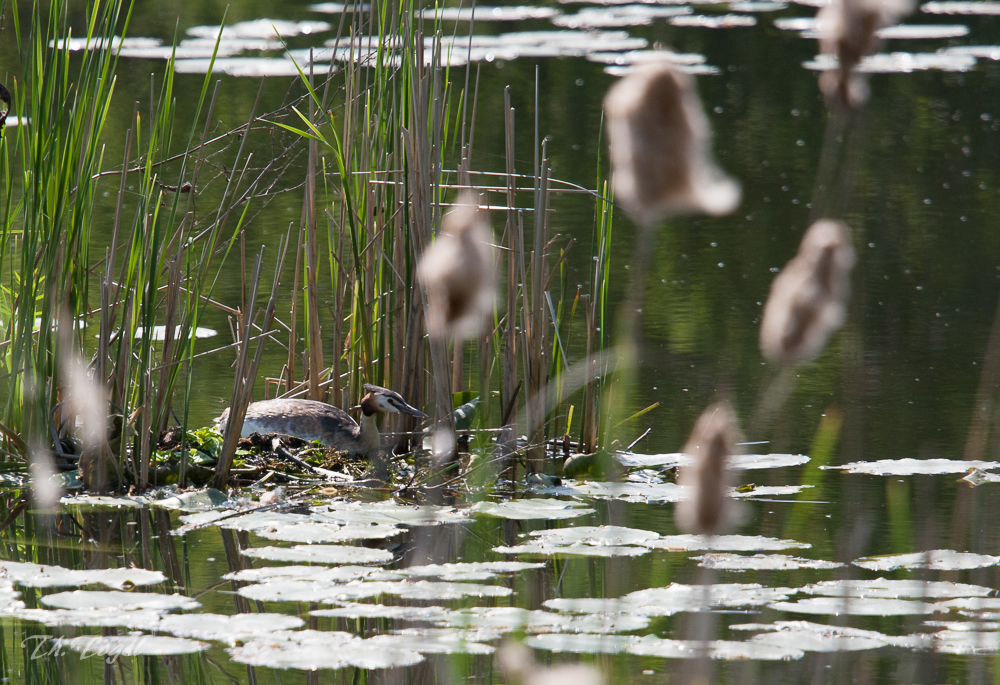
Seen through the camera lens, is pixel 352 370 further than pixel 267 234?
No

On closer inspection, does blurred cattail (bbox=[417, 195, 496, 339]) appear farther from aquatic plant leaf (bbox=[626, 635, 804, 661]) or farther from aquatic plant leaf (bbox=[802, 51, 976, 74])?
aquatic plant leaf (bbox=[802, 51, 976, 74])

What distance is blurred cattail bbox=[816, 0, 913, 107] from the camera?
160cm

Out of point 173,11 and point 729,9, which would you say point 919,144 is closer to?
point 729,9

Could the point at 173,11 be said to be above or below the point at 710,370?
above

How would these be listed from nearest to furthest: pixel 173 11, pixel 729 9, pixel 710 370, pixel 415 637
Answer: pixel 415 637, pixel 710 370, pixel 173 11, pixel 729 9

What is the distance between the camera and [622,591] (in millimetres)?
3355

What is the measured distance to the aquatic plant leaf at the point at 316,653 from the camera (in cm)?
286

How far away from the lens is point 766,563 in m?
3.51

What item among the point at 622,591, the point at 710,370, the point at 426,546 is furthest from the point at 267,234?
the point at 622,591

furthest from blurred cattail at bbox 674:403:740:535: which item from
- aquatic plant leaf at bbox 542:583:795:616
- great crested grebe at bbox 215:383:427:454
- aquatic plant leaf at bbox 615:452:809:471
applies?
great crested grebe at bbox 215:383:427:454

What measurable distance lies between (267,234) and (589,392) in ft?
12.8

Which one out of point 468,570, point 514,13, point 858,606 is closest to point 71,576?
point 468,570

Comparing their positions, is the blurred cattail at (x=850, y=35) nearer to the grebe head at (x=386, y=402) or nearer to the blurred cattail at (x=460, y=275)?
the blurred cattail at (x=460, y=275)

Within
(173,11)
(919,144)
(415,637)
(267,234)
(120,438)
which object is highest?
(173,11)
